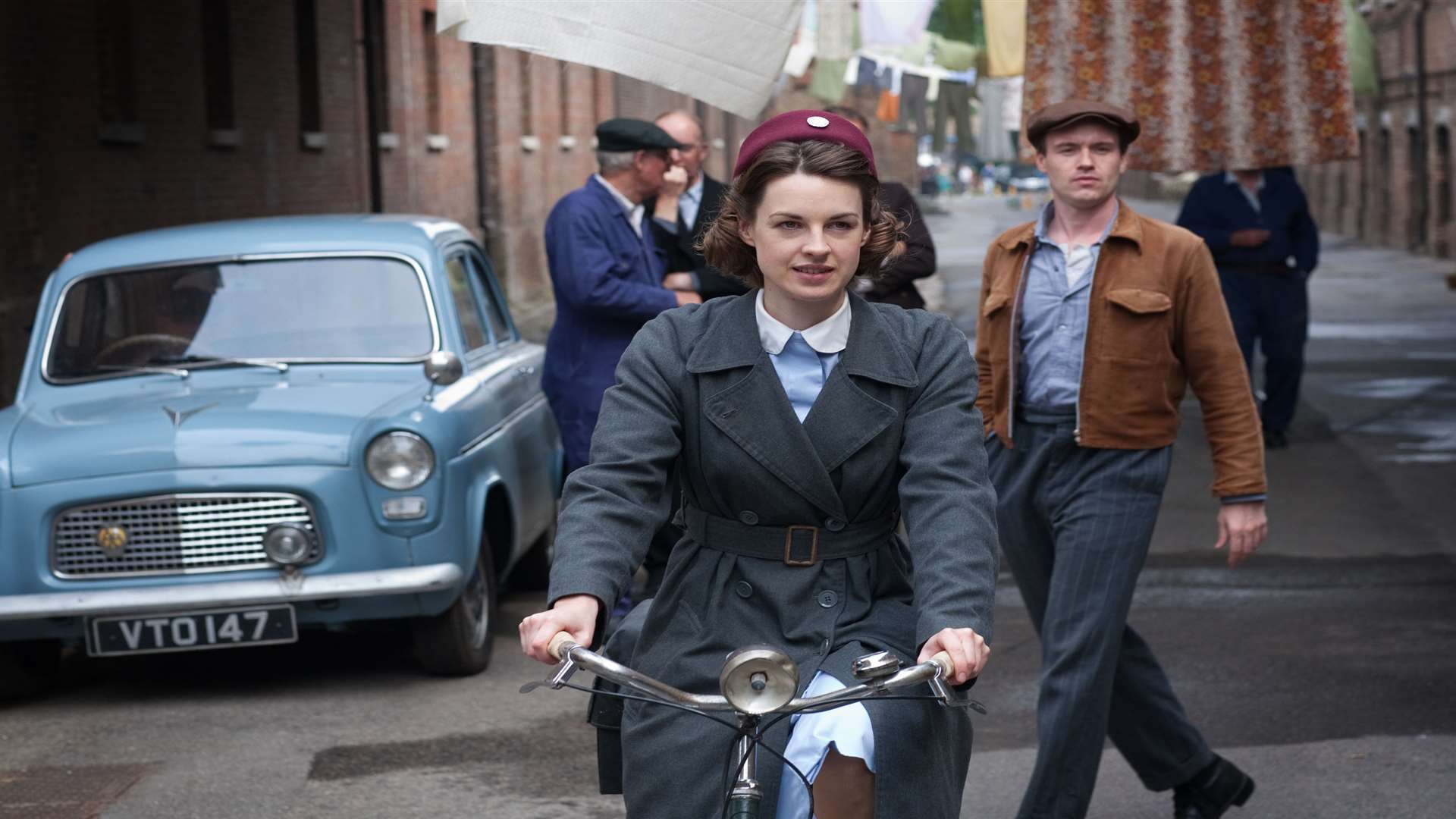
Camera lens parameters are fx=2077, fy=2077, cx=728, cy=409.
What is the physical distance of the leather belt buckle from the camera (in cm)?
319

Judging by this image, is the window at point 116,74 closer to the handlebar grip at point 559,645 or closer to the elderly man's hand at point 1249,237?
the elderly man's hand at point 1249,237

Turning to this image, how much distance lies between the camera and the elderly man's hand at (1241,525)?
5.03 metres

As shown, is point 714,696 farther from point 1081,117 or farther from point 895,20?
point 895,20

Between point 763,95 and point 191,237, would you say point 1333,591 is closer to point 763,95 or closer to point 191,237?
point 763,95

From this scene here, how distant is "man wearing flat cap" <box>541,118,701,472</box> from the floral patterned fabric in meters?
1.48

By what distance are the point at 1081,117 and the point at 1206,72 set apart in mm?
2984

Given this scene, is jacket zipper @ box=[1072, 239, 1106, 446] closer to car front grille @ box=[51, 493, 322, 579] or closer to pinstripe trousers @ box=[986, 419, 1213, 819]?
pinstripe trousers @ box=[986, 419, 1213, 819]

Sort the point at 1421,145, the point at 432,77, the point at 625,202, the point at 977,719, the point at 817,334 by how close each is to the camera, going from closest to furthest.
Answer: the point at 817,334 < the point at 977,719 < the point at 625,202 < the point at 432,77 < the point at 1421,145

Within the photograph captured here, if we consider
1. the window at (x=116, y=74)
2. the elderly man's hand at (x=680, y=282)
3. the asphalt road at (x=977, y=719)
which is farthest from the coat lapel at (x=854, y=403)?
the window at (x=116, y=74)

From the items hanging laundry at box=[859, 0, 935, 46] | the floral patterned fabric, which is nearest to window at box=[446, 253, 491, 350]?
the floral patterned fabric

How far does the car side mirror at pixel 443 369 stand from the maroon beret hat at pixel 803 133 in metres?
4.43

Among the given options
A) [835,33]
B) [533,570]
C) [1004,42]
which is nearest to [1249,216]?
[533,570]

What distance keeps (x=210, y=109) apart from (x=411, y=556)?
13.3 m

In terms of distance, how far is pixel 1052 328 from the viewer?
16.7 ft
